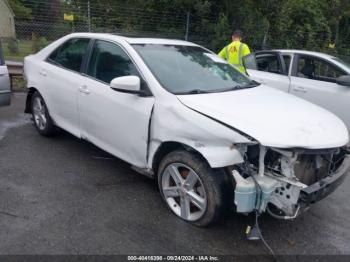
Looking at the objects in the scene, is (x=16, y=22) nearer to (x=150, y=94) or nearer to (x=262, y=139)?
(x=150, y=94)

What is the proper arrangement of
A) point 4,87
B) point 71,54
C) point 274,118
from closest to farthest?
point 274,118, point 71,54, point 4,87

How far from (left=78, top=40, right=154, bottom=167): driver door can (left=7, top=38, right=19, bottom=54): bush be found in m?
9.28

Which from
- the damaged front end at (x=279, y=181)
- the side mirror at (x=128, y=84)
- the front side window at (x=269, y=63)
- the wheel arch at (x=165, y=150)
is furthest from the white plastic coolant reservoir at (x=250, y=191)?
the front side window at (x=269, y=63)

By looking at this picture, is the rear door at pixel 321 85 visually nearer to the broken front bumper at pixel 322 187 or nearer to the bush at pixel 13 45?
the broken front bumper at pixel 322 187

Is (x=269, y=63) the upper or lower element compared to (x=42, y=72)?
upper

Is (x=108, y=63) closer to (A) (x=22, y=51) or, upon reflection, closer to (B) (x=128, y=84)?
(B) (x=128, y=84)

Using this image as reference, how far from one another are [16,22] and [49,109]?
8.17 metres

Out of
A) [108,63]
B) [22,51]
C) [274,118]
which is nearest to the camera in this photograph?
[274,118]

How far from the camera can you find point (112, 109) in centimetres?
364

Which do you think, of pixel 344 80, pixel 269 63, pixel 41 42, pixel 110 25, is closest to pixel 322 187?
pixel 344 80

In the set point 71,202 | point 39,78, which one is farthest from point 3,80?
point 71,202

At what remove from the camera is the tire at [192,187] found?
291cm

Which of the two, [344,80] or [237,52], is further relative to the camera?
[237,52]

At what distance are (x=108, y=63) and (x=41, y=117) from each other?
179 cm
